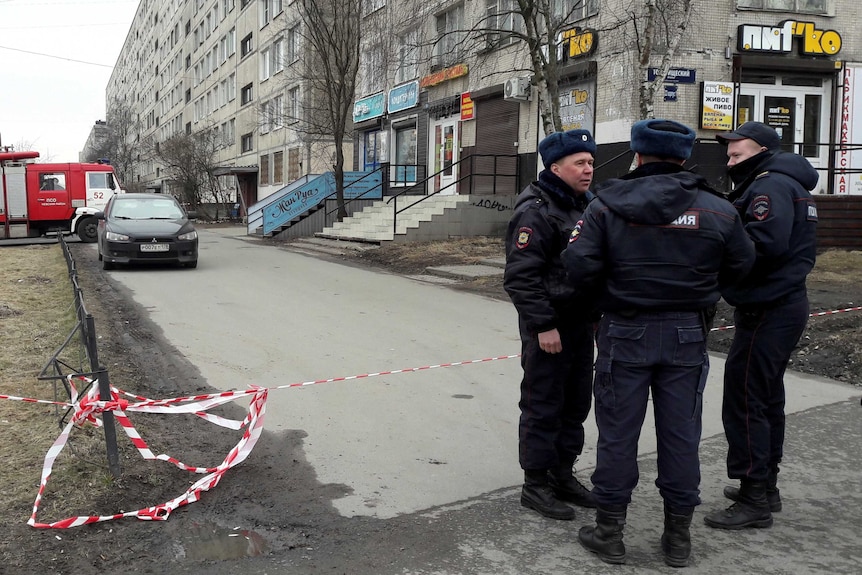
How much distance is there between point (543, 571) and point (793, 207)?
82.7 inches

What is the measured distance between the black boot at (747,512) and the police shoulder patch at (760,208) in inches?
50.2

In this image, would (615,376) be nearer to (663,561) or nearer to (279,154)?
(663,561)

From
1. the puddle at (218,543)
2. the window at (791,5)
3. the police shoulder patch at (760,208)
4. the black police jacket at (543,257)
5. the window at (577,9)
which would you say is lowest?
the puddle at (218,543)

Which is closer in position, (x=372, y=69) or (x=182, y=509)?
(x=182, y=509)

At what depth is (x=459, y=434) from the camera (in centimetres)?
526

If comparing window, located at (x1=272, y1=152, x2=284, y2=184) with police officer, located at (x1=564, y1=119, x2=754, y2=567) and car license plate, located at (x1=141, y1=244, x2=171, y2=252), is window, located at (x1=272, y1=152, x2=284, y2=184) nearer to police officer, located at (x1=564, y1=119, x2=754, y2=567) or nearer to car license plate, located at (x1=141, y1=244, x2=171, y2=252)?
car license plate, located at (x1=141, y1=244, x2=171, y2=252)

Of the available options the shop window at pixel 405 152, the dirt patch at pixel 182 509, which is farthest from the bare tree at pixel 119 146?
the dirt patch at pixel 182 509

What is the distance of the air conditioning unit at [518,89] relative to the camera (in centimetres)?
2030

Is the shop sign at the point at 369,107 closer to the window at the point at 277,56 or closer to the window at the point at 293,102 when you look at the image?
the window at the point at 293,102

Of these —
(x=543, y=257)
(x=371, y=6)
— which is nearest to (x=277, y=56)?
(x=371, y=6)

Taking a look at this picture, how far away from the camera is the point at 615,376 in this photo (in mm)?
3436

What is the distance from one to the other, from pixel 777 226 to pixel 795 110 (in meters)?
15.8

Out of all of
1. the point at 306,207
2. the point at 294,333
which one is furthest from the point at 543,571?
the point at 306,207

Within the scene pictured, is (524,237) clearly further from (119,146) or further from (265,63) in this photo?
(119,146)
